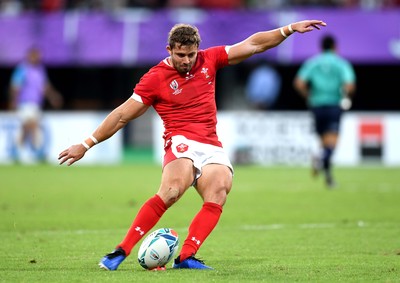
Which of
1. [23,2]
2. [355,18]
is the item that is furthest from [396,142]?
[23,2]

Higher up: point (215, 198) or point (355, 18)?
point (355, 18)

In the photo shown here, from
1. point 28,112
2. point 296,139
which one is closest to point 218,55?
point 296,139

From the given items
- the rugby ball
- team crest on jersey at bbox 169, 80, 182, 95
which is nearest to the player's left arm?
team crest on jersey at bbox 169, 80, 182, 95

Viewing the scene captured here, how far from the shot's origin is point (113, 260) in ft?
26.8

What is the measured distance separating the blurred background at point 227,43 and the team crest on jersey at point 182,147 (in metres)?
16.4

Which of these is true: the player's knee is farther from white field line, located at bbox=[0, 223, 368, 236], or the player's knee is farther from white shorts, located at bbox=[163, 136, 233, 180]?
white field line, located at bbox=[0, 223, 368, 236]

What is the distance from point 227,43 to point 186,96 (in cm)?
1756

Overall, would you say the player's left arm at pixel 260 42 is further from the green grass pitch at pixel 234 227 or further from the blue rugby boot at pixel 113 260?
the blue rugby boot at pixel 113 260

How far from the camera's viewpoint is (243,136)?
2508 centimetres

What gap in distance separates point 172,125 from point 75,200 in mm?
7374

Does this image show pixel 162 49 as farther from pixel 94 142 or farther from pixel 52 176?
pixel 94 142

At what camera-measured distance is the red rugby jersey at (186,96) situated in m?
8.65

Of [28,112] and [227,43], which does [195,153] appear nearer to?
[28,112]

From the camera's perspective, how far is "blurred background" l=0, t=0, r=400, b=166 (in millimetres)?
25031
